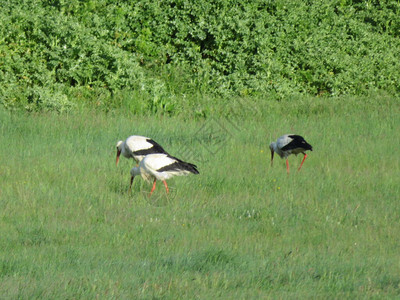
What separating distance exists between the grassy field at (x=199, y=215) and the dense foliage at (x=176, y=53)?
66.2 inches

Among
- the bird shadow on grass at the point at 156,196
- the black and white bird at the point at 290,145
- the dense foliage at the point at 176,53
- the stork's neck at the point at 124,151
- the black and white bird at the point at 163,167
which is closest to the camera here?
the bird shadow on grass at the point at 156,196

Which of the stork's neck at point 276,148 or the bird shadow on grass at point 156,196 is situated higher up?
the stork's neck at point 276,148

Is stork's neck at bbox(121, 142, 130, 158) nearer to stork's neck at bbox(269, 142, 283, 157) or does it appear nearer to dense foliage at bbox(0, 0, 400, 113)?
stork's neck at bbox(269, 142, 283, 157)

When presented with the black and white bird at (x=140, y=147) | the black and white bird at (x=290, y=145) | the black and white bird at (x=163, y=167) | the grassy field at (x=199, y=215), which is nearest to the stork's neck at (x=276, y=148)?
the black and white bird at (x=290, y=145)

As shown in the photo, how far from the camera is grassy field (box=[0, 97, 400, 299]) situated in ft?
17.7

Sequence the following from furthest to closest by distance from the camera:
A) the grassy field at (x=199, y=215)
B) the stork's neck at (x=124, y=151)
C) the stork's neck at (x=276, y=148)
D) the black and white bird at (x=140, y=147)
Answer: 1. the stork's neck at (x=276, y=148)
2. the stork's neck at (x=124, y=151)
3. the black and white bird at (x=140, y=147)
4. the grassy field at (x=199, y=215)

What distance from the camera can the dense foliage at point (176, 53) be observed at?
46.8 feet

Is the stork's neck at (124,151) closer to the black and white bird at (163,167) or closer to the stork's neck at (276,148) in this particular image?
the black and white bird at (163,167)

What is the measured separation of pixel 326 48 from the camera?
17531 millimetres

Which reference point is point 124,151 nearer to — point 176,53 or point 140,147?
point 140,147

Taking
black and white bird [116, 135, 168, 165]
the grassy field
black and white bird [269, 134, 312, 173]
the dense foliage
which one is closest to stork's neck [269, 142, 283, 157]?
black and white bird [269, 134, 312, 173]

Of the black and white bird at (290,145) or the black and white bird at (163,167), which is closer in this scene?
the black and white bird at (163,167)

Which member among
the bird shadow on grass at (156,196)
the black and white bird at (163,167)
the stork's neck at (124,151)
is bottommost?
the bird shadow on grass at (156,196)

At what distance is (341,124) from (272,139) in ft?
6.29
